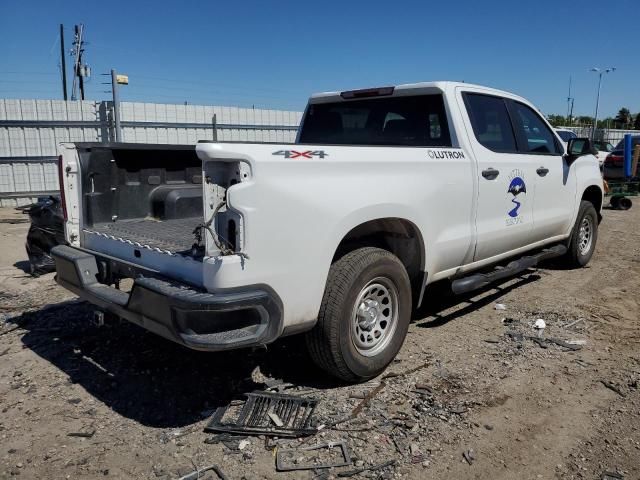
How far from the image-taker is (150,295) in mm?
3002

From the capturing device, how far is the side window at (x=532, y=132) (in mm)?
5387

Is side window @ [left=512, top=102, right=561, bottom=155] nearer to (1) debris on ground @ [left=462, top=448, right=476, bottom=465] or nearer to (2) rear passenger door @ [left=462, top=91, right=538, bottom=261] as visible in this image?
(2) rear passenger door @ [left=462, top=91, right=538, bottom=261]

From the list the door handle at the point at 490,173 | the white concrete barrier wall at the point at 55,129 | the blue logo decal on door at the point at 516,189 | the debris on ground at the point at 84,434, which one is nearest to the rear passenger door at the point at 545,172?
the blue logo decal on door at the point at 516,189

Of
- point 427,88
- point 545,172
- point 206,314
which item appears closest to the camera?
point 206,314

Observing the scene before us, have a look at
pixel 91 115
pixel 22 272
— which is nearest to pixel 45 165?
pixel 91 115

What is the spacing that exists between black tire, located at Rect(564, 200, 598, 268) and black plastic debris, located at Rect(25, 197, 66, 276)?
19.8ft

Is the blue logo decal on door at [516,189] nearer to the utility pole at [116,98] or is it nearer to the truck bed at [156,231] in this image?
the truck bed at [156,231]

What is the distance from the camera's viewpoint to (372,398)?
361 centimetres

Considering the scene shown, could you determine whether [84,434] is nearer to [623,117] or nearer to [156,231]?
[156,231]

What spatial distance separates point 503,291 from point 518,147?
1.68 meters

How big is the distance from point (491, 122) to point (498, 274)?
53.9 inches

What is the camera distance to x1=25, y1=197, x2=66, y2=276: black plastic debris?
6355 millimetres

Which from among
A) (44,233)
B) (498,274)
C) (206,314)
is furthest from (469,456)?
(44,233)

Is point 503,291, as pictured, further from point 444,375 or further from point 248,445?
point 248,445
